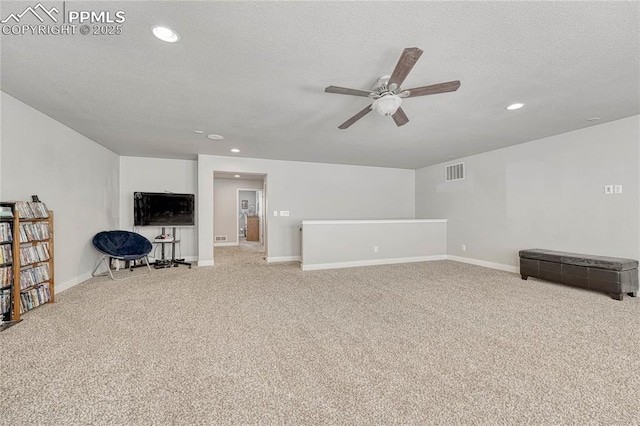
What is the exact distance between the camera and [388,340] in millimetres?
2318

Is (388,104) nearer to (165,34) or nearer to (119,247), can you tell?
(165,34)

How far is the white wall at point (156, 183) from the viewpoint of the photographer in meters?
5.80

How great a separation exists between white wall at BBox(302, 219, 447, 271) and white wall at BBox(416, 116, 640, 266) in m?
0.52

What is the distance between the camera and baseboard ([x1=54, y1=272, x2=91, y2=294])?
3.67 meters

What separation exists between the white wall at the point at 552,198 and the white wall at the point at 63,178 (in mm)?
7201

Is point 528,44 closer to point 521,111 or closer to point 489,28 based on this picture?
point 489,28

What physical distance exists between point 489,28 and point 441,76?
60 centimetres

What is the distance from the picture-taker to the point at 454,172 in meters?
6.26

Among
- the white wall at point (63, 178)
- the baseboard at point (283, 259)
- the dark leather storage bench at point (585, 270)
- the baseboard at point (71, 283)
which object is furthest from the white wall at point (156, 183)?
the dark leather storage bench at point (585, 270)

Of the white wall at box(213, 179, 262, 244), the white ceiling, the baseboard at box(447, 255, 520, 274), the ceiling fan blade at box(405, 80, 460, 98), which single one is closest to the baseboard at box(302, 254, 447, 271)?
the baseboard at box(447, 255, 520, 274)

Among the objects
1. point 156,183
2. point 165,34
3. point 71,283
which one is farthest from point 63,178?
point 165,34

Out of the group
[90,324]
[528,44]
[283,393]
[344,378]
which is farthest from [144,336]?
[528,44]

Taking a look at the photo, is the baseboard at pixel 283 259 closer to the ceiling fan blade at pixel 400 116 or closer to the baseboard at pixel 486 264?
the baseboard at pixel 486 264

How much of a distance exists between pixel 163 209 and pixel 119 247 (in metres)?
1.12
